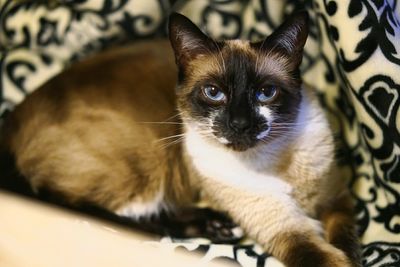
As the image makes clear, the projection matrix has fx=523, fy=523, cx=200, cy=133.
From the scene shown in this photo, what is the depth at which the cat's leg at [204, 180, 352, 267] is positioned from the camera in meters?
1.36

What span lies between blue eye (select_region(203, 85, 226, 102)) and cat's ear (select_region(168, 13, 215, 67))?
4.3 inches

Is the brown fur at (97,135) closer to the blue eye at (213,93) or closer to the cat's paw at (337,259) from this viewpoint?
the blue eye at (213,93)

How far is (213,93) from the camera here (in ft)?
4.39

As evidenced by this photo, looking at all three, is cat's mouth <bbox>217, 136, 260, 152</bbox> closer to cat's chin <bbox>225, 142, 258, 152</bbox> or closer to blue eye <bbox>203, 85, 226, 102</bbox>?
cat's chin <bbox>225, 142, 258, 152</bbox>

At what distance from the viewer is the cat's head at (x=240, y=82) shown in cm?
129

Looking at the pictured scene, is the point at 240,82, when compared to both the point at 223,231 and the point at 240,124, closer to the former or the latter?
the point at 240,124

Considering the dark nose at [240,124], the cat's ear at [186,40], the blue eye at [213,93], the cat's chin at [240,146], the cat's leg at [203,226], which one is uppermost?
the cat's ear at [186,40]

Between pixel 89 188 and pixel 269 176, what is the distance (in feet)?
1.74

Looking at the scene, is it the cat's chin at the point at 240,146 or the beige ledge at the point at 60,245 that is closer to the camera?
the beige ledge at the point at 60,245

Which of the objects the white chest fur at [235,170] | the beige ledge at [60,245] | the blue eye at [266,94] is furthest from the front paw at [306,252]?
the beige ledge at [60,245]

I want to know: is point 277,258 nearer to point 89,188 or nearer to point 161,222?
point 161,222

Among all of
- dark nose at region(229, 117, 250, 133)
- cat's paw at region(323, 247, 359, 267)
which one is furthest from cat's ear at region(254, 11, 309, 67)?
cat's paw at region(323, 247, 359, 267)

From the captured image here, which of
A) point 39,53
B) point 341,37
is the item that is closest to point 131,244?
point 341,37

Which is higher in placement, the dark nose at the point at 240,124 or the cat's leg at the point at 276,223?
the dark nose at the point at 240,124
